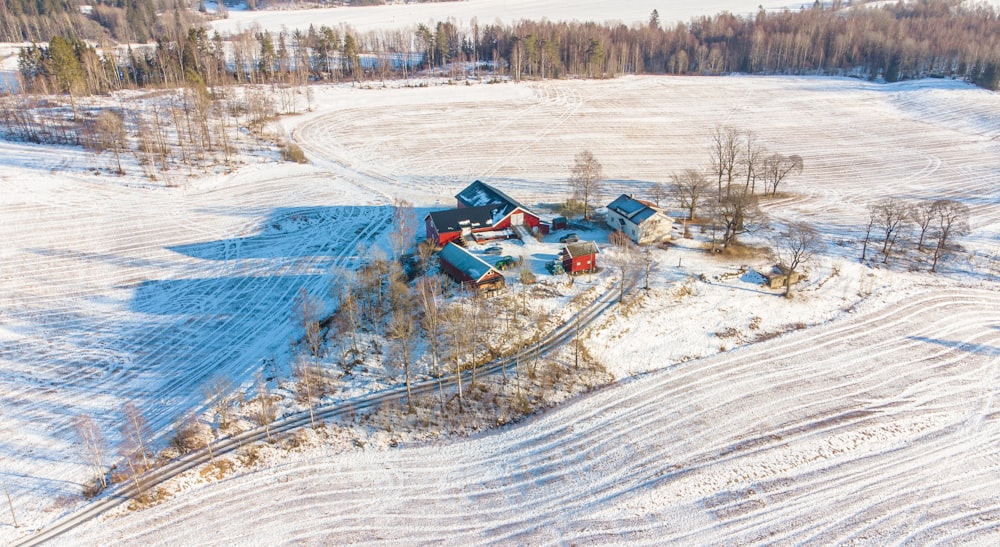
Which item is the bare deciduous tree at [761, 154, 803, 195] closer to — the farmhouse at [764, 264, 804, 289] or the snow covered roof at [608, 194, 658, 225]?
the snow covered roof at [608, 194, 658, 225]

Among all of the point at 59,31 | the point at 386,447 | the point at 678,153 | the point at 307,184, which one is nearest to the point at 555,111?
the point at 678,153

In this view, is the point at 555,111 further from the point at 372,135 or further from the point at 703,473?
the point at 703,473

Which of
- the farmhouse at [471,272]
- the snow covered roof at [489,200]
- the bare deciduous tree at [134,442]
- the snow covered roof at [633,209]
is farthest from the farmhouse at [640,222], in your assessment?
the bare deciduous tree at [134,442]

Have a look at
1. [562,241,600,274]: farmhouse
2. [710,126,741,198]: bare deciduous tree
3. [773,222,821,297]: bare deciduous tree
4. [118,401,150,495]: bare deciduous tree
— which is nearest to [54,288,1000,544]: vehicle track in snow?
[118,401,150,495]: bare deciduous tree

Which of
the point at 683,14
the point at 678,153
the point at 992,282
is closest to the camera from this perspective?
the point at 992,282

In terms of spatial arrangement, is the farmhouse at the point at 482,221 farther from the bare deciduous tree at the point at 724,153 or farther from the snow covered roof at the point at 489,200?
the bare deciduous tree at the point at 724,153

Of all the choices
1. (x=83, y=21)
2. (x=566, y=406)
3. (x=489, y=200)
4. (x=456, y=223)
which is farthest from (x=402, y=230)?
(x=83, y=21)
